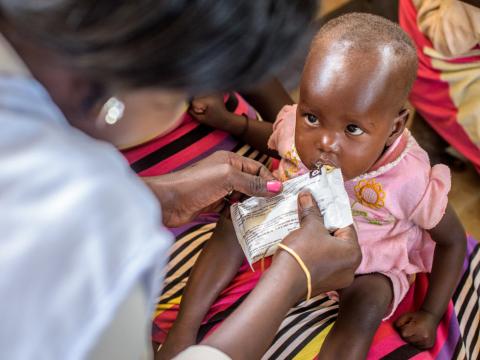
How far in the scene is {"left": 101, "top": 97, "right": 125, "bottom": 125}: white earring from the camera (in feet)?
2.00

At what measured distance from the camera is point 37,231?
466mm

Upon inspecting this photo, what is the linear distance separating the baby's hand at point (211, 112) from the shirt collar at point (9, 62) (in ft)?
3.05

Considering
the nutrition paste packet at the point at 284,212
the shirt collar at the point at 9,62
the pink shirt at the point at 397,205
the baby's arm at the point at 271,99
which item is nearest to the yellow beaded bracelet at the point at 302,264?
the nutrition paste packet at the point at 284,212

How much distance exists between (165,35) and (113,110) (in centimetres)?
15

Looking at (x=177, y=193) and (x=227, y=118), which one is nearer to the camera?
(x=177, y=193)

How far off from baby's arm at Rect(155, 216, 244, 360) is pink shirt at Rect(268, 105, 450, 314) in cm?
19

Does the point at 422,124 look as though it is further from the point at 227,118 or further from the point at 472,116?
the point at 227,118

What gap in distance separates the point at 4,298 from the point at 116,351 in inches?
5.5

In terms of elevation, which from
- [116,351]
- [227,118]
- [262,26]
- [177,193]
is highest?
[262,26]

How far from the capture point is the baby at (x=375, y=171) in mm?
1050

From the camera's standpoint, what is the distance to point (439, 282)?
1.22 metres

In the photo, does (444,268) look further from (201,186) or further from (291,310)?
(201,186)

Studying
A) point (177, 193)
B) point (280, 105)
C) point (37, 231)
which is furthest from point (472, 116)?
point (37, 231)

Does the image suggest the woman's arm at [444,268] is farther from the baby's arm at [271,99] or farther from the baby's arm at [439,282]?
the baby's arm at [271,99]
